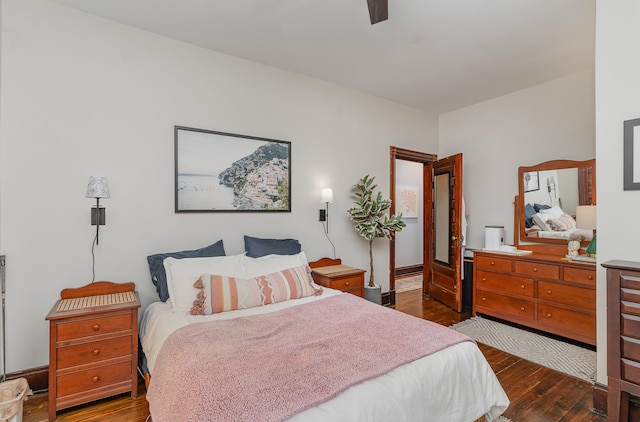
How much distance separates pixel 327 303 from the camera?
2.51m

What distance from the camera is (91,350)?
218 cm

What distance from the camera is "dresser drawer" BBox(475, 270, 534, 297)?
359 centimetres

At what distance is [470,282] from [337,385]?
→ 366 centimetres

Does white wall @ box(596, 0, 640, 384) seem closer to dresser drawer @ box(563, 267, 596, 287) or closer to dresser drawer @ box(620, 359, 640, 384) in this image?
dresser drawer @ box(620, 359, 640, 384)

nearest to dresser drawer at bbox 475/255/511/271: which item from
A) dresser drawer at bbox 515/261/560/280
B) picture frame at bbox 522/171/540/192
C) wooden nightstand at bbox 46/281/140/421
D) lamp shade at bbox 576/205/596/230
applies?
dresser drawer at bbox 515/261/560/280

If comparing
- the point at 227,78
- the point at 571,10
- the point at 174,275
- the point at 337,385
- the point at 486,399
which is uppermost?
the point at 571,10

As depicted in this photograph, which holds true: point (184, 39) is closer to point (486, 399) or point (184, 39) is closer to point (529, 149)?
point (486, 399)

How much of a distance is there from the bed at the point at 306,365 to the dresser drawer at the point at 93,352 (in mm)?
148

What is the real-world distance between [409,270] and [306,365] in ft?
18.5

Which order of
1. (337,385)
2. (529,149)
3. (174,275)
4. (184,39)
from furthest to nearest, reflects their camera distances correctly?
(529,149), (184,39), (174,275), (337,385)

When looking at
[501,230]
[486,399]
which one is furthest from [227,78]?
[501,230]

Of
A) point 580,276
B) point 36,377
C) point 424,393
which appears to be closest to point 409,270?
point 580,276

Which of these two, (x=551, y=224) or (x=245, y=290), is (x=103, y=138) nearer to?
(x=245, y=290)

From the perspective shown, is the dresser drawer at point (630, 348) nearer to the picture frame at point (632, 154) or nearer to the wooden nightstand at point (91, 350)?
the picture frame at point (632, 154)
